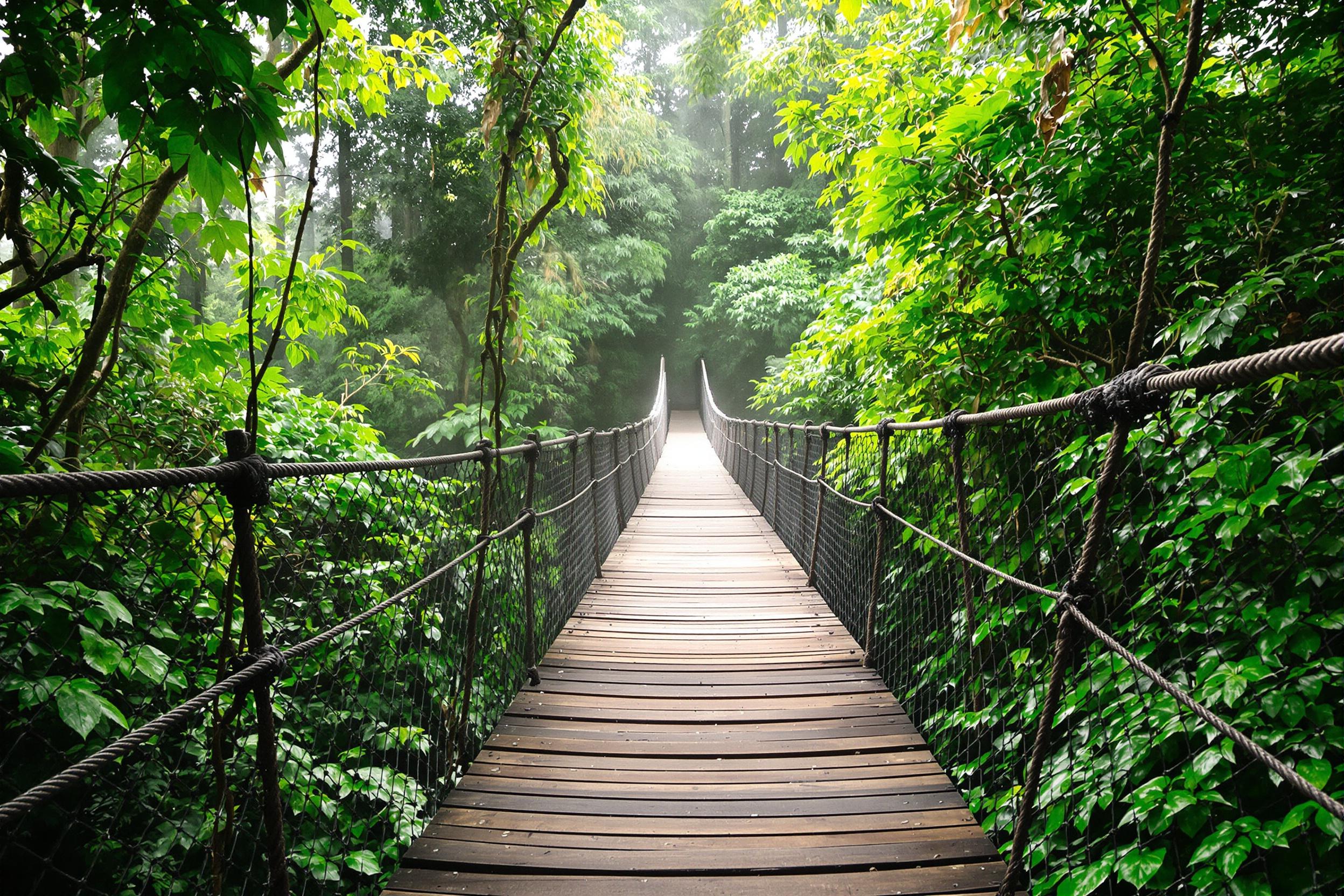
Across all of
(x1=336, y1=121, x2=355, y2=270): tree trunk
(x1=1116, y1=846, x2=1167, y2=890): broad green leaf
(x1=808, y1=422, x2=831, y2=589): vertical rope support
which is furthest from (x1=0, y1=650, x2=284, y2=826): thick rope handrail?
(x1=336, y1=121, x2=355, y2=270): tree trunk

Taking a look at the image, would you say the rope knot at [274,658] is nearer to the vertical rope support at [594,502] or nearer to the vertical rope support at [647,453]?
the vertical rope support at [594,502]

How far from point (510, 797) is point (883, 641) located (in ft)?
5.65

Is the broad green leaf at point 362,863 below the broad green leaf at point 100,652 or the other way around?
below

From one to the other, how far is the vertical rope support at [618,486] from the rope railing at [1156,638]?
105 inches

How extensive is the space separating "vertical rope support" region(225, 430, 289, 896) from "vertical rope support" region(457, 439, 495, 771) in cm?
67

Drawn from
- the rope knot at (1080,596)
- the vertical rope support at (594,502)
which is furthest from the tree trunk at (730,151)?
the rope knot at (1080,596)

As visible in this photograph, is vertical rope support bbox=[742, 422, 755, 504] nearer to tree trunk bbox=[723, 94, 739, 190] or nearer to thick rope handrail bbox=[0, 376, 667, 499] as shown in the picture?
thick rope handrail bbox=[0, 376, 667, 499]

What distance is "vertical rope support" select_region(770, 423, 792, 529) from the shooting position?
4.56m

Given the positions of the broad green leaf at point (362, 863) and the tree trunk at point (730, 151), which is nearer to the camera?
the broad green leaf at point (362, 863)

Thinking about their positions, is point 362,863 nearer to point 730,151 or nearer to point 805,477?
point 805,477

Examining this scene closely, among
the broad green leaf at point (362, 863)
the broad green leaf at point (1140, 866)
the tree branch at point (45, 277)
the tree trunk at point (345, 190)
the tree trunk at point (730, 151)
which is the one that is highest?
the tree trunk at point (730, 151)

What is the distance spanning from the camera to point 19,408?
1.81 m

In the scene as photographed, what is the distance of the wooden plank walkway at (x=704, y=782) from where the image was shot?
131cm

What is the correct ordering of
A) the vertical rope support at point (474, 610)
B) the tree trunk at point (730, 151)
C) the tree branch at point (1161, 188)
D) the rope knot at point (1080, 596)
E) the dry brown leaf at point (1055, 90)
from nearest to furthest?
the tree branch at point (1161, 188) < the rope knot at point (1080, 596) < the dry brown leaf at point (1055, 90) < the vertical rope support at point (474, 610) < the tree trunk at point (730, 151)
